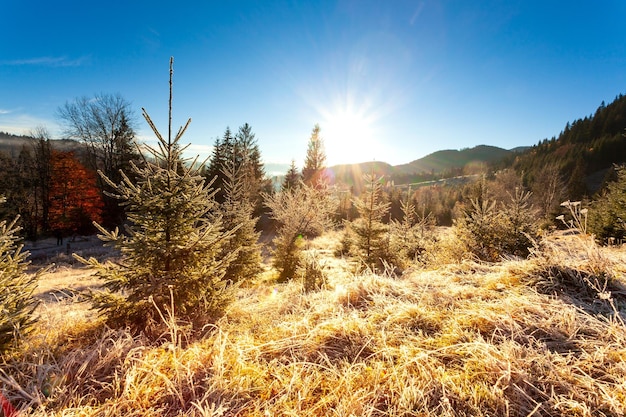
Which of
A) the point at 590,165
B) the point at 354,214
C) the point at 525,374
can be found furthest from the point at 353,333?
the point at 590,165

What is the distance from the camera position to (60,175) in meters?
20.5

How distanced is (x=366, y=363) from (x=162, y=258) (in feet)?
8.80

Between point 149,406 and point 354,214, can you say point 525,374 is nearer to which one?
point 149,406

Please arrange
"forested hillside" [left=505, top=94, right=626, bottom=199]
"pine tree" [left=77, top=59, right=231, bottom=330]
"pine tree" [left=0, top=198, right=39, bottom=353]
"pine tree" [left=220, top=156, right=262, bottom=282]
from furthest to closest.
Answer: "forested hillside" [left=505, top=94, right=626, bottom=199] → "pine tree" [left=220, top=156, right=262, bottom=282] → "pine tree" [left=77, top=59, right=231, bottom=330] → "pine tree" [left=0, top=198, right=39, bottom=353]

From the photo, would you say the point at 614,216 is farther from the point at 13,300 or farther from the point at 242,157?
the point at 242,157

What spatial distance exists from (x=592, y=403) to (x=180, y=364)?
247 cm

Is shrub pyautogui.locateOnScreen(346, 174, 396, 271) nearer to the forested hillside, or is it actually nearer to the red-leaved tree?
the red-leaved tree

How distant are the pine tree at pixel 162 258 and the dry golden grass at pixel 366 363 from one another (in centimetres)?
40

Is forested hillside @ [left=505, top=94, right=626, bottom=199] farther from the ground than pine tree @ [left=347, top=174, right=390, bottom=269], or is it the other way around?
forested hillside @ [left=505, top=94, right=626, bottom=199]

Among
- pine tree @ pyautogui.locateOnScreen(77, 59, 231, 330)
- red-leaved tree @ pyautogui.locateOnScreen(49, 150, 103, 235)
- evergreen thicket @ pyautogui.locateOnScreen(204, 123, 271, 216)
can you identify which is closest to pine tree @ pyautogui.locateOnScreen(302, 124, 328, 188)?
evergreen thicket @ pyautogui.locateOnScreen(204, 123, 271, 216)

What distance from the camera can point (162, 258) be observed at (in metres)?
3.11

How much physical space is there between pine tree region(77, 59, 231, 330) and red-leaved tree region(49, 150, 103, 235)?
944 inches

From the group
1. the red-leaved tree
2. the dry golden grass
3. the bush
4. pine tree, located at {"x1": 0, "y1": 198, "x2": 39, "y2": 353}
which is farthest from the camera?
the red-leaved tree

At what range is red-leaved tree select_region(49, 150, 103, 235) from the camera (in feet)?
65.1
